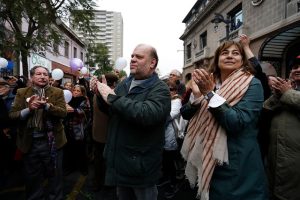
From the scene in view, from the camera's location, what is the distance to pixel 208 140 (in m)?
2.04

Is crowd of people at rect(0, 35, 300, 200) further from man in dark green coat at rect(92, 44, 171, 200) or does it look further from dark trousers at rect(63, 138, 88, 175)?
dark trousers at rect(63, 138, 88, 175)

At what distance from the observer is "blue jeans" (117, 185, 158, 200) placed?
259 centimetres

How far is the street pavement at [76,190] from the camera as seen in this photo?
4.58 meters

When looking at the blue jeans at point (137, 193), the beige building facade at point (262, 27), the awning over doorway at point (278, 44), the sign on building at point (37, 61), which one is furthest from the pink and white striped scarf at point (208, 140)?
the sign on building at point (37, 61)

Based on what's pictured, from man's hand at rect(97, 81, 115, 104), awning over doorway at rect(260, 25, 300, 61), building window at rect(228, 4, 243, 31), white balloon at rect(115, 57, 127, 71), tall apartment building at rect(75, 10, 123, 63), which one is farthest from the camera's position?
tall apartment building at rect(75, 10, 123, 63)

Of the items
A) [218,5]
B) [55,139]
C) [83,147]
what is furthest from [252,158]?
[218,5]

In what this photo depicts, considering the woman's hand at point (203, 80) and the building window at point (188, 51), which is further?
the building window at point (188, 51)

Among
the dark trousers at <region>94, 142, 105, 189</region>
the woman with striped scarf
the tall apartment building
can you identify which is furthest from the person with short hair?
the tall apartment building

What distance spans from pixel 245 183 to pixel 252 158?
0.17 metres

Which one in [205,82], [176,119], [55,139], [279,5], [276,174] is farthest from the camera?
[279,5]

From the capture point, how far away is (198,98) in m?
2.21

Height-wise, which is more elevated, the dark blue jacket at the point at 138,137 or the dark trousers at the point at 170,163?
the dark blue jacket at the point at 138,137

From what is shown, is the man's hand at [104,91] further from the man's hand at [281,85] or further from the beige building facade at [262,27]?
the man's hand at [281,85]

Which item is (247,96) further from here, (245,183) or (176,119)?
(176,119)
